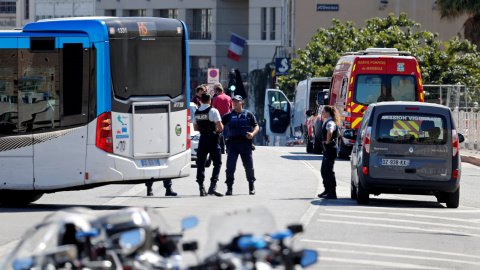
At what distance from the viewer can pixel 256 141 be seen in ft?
200

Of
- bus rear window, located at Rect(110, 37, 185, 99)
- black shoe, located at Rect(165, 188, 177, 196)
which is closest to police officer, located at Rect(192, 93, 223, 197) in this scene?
black shoe, located at Rect(165, 188, 177, 196)

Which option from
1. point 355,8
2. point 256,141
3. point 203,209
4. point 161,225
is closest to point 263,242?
point 161,225

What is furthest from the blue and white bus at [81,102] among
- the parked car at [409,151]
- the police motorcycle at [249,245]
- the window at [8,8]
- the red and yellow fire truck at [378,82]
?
the window at [8,8]

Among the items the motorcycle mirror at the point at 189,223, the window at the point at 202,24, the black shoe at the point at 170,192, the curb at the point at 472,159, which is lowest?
the curb at the point at 472,159

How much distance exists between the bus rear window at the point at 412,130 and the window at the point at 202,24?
224 ft

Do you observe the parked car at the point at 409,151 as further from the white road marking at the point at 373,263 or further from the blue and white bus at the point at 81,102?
the white road marking at the point at 373,263

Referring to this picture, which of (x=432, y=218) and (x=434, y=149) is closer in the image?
(x=432, y=218)

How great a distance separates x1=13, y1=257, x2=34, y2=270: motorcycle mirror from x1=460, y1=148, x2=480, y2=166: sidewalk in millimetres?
26926

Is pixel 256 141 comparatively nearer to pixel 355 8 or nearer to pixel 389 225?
pixel 355 8

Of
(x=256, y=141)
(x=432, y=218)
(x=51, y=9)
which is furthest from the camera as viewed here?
(x=51, y=9)

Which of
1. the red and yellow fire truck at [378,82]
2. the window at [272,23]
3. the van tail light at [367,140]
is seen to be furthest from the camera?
the window at [272,23]

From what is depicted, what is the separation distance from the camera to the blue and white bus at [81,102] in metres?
16.9

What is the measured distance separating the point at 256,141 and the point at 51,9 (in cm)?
3634

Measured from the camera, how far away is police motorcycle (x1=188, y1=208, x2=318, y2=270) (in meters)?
5.10
